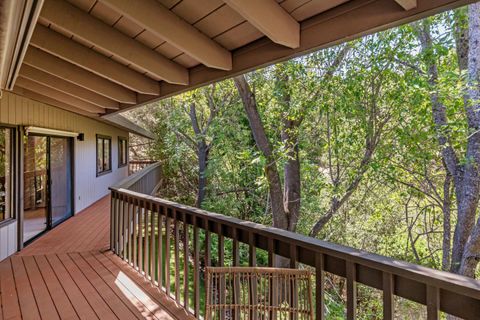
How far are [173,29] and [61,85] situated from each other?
2.95 m

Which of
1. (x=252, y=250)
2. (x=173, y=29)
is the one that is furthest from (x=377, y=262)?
(x=173, y=29)

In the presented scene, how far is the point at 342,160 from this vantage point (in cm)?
733

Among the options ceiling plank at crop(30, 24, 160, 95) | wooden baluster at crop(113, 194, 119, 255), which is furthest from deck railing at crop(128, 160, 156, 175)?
ceiling plank at crop(30, 24, 160, 95)

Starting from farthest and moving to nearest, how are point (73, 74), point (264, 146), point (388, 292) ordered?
point (264, 146) → point (73, 74) → point (388, 292)

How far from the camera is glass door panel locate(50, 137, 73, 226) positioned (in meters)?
6.62

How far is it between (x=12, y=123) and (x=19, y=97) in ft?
1.97

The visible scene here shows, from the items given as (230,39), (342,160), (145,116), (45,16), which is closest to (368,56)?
(342,160)

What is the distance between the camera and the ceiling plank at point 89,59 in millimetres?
2973

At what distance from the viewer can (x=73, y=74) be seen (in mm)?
3879

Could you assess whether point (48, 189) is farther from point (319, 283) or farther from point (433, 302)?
point (433, 302)

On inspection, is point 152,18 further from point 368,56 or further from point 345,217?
point 345,217

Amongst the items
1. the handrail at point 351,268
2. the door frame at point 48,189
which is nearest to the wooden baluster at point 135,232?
the handrail at point 351,268

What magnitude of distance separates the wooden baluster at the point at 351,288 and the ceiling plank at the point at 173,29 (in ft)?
6.42

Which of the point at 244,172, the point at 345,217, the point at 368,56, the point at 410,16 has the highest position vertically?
the point at 368,56
